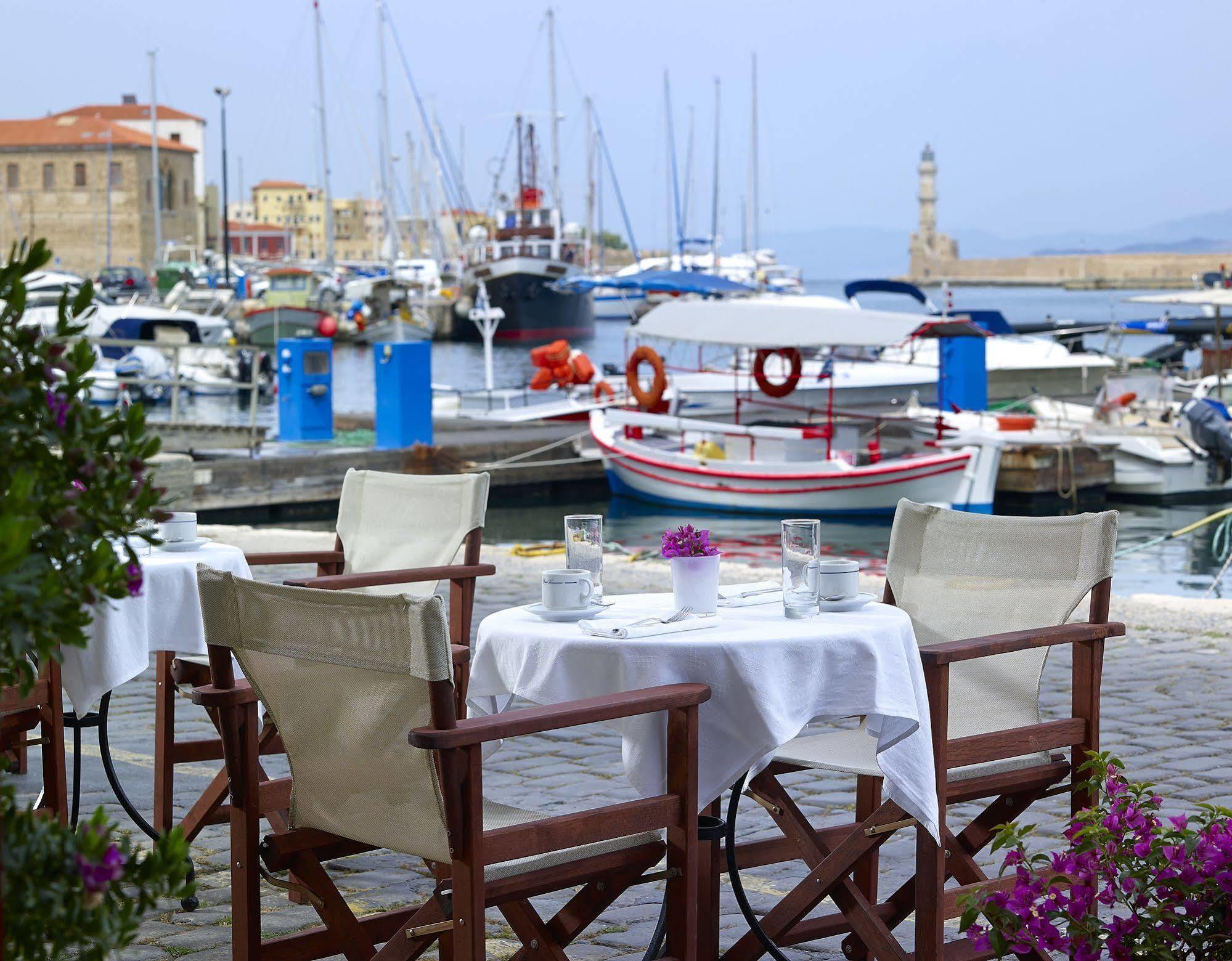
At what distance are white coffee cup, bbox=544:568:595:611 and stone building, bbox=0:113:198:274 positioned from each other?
121 m

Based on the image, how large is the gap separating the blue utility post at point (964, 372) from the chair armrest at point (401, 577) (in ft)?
66.2

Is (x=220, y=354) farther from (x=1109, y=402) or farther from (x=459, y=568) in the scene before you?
(x=459, y=568)

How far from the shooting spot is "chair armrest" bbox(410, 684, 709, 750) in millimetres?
2693

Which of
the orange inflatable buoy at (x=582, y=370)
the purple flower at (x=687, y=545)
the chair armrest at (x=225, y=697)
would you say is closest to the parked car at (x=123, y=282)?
the orange inflatable buoy at (x=582, y=370)

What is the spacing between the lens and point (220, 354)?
39.6m

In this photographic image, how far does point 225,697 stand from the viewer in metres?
3.16

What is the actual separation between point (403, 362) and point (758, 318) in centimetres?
435

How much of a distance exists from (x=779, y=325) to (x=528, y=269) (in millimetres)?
51877

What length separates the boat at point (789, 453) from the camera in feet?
60.0

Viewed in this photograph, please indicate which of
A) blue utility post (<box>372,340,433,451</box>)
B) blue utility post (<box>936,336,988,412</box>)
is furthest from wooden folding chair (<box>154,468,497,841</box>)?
blue utility post (<box>936,336,988,412</box>)

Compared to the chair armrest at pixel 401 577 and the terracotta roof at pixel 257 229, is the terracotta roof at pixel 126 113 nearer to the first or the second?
the terracotta roof at pixel 257 229

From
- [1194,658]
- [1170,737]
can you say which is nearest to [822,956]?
[1170,737]

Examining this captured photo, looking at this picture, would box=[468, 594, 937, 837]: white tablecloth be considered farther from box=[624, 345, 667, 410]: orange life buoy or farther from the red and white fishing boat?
box=[624, 345, 667, 410]: orange life buoy

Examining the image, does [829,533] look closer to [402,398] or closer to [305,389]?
[402,398]
